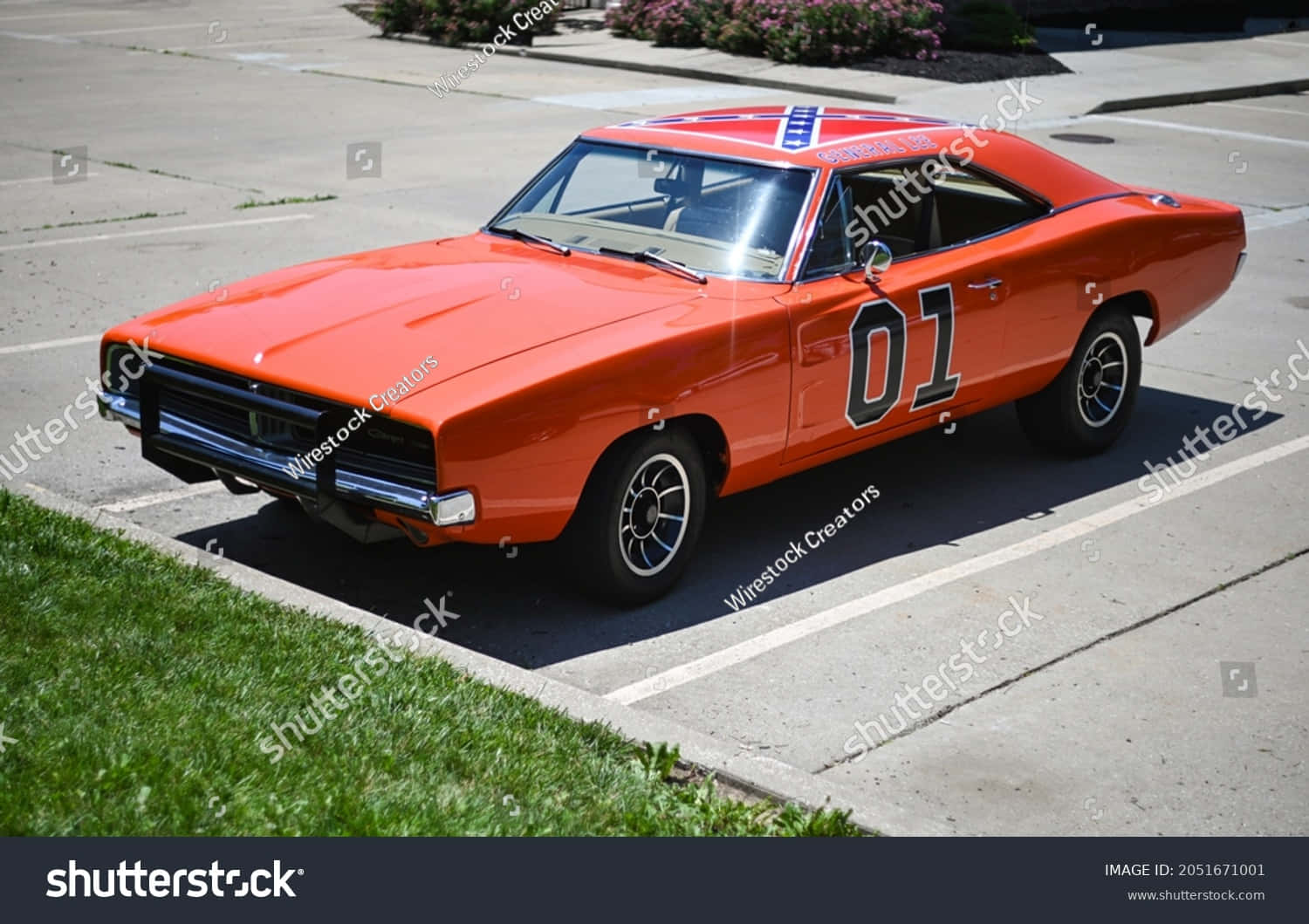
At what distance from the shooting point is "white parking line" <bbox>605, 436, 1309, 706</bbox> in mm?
5457

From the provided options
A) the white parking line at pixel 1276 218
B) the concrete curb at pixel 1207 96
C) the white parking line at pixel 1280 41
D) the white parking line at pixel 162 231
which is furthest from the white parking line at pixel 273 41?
the white parking line at pixel 1276 218

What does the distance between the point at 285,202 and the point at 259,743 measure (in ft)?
32.9

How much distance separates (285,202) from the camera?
13.7m

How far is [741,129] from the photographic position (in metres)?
7.03

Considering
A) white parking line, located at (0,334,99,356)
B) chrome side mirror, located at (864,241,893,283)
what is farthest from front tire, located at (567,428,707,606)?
white parking line, located at (0,334,99,356)

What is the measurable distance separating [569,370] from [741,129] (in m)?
2.11

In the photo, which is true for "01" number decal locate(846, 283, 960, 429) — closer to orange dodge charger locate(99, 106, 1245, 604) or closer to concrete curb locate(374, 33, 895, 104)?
orange dodge charger locate(99, 106, 1245, 604)

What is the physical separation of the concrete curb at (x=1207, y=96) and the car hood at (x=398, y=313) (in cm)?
1637

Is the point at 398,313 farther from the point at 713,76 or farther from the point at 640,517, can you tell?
the point at 713,76

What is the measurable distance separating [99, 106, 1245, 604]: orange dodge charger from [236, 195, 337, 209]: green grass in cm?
692

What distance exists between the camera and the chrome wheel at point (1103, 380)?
7.76 m

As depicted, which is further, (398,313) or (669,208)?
(669,208)

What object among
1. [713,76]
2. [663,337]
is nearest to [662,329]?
[663,337]

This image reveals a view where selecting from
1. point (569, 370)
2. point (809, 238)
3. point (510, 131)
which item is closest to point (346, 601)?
point (569, 370)
